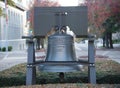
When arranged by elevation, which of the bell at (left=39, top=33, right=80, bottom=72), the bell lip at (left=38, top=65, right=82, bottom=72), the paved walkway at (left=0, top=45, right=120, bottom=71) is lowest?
the paved walkway at (left=0, top=45, right=120, bottom=71)

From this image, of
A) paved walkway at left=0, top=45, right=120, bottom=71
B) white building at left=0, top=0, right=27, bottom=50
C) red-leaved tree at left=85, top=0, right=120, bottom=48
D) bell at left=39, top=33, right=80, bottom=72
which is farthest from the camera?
white building at left=0, top=0, right=27, bottom=50

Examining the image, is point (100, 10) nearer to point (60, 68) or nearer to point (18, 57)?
point (18, 57)

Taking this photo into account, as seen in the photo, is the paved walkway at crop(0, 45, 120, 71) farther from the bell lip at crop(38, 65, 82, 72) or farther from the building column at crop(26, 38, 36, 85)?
the bell lip at crop(38, 65, 82, 72)

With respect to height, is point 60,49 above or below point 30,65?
above

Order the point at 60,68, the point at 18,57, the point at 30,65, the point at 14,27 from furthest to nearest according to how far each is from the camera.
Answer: the point at 14,27
the point at 18,57
the point at 30,65
the point at 60,68

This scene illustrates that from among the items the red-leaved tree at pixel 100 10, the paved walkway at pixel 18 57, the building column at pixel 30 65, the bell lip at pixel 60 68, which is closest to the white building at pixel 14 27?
the paved walkway at pixel 18 57

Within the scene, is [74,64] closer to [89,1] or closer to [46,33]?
[46,33]

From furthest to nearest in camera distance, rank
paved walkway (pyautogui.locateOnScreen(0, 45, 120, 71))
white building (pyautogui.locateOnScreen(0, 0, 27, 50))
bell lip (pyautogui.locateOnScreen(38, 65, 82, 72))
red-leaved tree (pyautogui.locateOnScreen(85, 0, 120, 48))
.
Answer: white building (pyautogui.locateOnScreen(0, 0, 27, 50)) < red-leaved tree (pyautogui.locateOnScreen(85, 0, 120, 48)) < paved walkway (pyautogui.locateOnScreen(0, 45, 120, 71)) < bell lip (pyautogui.locateOnScreen(38, 65, 82, 72))

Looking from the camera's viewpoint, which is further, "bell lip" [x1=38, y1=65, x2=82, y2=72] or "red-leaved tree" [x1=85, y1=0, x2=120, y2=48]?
"red-leaved tree" [x1=85, y1=0, x2=120, y2=48]

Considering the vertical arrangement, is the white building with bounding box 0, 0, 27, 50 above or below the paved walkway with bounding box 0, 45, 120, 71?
above

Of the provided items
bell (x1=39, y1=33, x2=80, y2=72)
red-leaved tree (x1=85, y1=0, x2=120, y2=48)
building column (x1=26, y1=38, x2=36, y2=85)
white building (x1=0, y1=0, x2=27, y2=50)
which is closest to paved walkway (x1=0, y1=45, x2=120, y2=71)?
red-leaved tree (x1=85, y1=0, x2=120, y2=48)

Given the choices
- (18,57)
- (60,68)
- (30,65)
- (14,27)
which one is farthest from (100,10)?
(60,68)

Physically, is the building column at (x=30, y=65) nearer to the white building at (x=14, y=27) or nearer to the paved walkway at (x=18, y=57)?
the paved walkway at (x=18, y=57)

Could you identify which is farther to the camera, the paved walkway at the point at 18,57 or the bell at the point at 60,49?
the paved walkway at the point at 18,57
